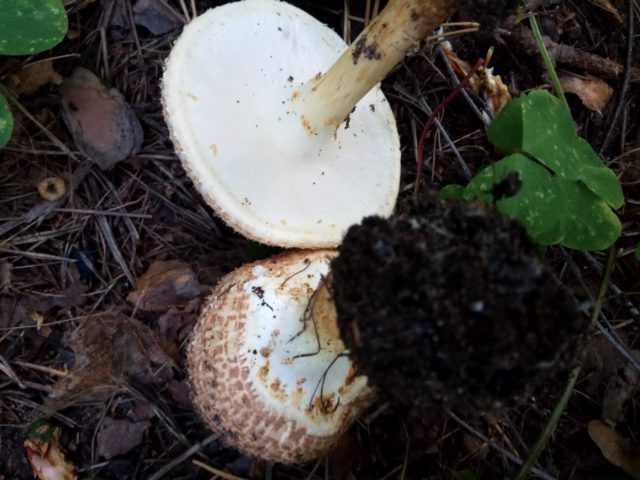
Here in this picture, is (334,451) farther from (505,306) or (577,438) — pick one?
(505,306)

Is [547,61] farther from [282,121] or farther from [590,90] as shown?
[282,121]

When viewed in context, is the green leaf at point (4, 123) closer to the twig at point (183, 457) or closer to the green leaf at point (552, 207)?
the twig at point (183, 457)

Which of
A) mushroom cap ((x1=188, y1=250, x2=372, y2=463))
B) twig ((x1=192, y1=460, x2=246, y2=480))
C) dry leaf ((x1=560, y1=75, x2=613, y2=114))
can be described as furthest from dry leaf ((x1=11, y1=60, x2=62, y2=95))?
dry leaf ((x1=560, y1=75, x2=613, y2=114))

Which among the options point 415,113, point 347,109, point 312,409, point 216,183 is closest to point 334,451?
point 312,409

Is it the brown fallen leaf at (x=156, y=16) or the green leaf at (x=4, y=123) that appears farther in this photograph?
the brown fallen leaf at (x=156, y=16)

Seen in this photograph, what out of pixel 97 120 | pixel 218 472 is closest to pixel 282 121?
pixel 97 120

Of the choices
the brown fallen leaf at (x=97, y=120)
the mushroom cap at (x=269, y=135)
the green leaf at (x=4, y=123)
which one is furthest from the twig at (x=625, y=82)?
the green leaf at (x=4, y=123)
